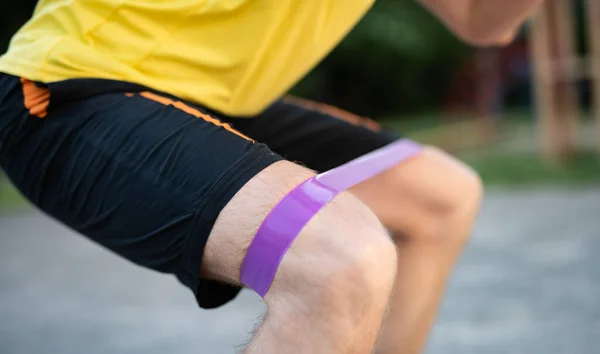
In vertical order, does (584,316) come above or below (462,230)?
below

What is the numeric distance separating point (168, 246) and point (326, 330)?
1.00 ft

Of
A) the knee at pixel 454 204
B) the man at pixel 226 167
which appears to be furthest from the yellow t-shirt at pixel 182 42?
the knee at pixel 454 204

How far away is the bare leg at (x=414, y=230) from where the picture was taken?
1577 millimetres

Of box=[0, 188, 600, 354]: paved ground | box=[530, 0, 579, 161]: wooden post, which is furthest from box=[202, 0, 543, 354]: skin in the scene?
box=[530, 0, 579, 161]: wooden post

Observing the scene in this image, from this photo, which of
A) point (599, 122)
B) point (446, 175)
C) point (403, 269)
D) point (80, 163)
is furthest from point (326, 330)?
point (599, 122)

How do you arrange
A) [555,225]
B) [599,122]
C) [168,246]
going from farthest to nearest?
[599,122]
[555,225]
[168,246]

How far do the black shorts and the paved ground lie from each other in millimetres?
1516

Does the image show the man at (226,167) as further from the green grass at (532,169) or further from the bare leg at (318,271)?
the green grass at (532,169)

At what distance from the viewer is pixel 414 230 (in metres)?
1.59

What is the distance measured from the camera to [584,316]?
2738 millimetres

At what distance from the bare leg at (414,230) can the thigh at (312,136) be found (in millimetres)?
89

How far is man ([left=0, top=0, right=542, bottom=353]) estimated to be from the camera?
104 cm

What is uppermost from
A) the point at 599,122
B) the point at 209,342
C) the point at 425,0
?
the point at 425,0

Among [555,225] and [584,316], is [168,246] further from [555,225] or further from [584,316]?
[555,225]
